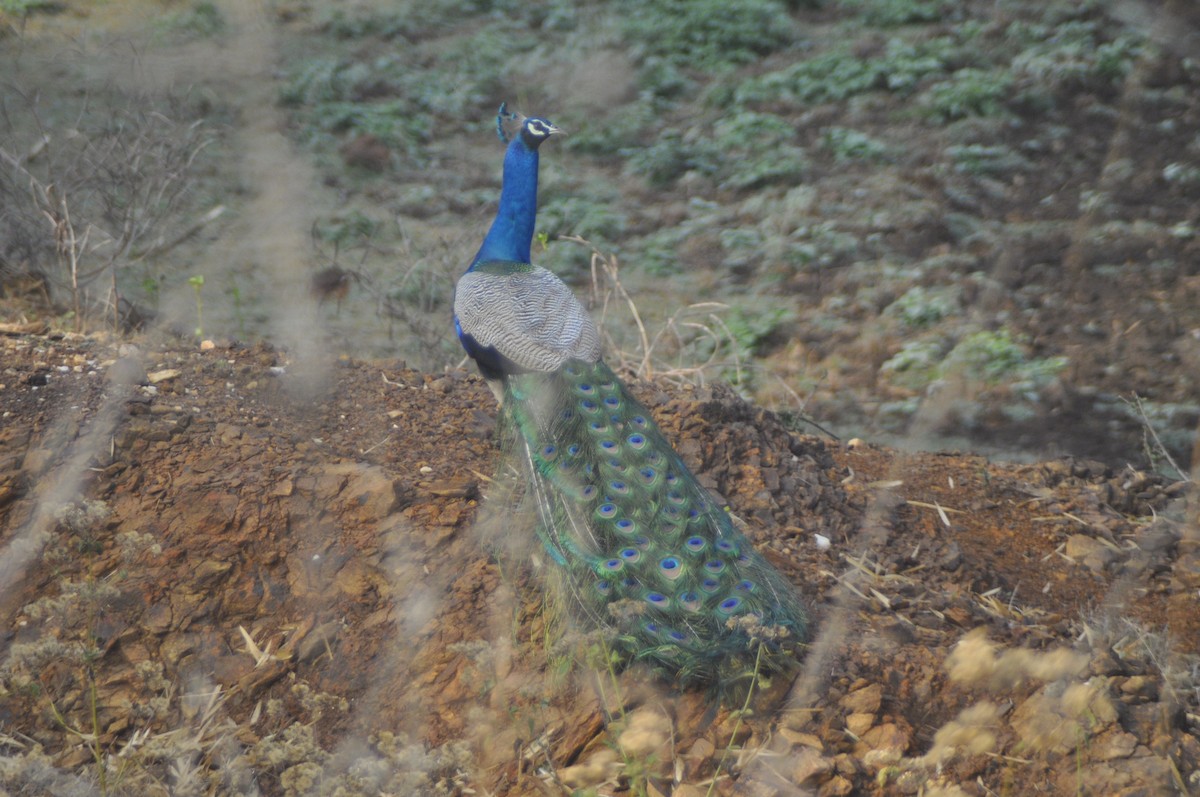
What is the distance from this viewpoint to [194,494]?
3496mm

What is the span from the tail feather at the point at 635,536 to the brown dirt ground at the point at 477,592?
0.14 metres

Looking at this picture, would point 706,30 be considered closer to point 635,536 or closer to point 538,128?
point 538,128

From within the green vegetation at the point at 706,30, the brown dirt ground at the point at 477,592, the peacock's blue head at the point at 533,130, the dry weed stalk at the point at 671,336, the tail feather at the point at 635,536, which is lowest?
the dry weed stalk at the point at 671,336

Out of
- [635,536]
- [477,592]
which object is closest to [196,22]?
[477,592]

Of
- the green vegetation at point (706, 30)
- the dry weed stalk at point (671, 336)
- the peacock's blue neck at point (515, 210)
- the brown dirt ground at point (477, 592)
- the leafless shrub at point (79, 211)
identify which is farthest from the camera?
the green vegetation at point (706, 30)

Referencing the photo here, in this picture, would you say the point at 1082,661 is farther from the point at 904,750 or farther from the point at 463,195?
the point at 463,195

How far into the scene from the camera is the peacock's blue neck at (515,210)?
15.1 ft

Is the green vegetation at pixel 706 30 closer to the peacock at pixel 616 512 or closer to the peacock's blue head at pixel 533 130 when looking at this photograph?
the peacock's blue head at pixel 533 130

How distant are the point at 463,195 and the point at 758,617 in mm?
6430

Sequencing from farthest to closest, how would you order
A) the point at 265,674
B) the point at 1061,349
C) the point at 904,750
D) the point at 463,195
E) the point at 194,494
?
the point at 463,195, the point at 1061,349, the point at 194,494, the point at 265,674, the point at 904,750

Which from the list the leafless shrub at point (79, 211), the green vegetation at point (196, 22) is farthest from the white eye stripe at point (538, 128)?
the green vegetation at point (196, 22)

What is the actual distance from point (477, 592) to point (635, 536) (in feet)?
1.79

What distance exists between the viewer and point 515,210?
4.59 m

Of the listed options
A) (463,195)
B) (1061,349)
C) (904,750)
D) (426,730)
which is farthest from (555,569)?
(463,195)
